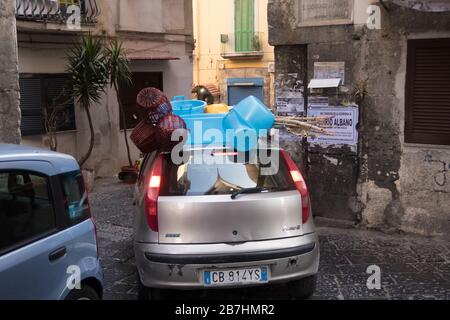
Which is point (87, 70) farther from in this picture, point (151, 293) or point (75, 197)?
point (75, 197)

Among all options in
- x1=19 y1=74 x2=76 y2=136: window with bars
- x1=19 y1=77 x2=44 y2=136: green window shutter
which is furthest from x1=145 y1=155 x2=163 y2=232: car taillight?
x1=19 y1=77 x2=44 y2=136: green window shutter

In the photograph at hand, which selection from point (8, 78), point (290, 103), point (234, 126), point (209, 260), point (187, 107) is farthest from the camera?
point (290, 103)

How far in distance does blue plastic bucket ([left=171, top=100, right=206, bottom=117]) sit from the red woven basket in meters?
0.56

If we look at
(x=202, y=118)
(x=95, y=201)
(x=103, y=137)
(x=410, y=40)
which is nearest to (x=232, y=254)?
(x=202, y=118)

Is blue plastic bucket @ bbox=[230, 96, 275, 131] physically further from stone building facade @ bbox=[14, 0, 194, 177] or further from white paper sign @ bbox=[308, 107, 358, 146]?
stone building facade @ bbox=[14, 0, 194, 177]

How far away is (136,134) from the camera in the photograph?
463 cm

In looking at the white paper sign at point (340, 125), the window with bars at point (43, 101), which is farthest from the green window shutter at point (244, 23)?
the white paper sign at point (340, 125)

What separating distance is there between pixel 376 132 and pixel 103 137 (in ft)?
21.1

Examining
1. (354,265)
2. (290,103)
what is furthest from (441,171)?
(290,103)

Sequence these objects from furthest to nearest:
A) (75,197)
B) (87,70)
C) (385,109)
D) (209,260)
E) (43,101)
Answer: (43,101), (87,70), (385,109), (209,260), (75,197)

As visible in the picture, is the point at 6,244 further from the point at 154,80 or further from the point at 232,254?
the point at 154,80

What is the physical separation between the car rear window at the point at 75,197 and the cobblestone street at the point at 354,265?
1342mm

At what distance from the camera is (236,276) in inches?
151

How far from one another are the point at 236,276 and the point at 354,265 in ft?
6.79
